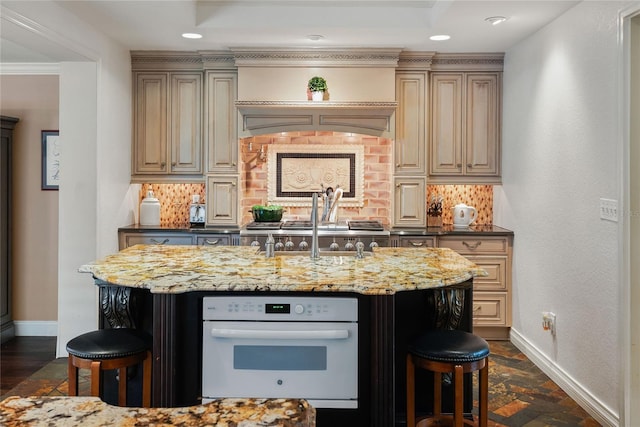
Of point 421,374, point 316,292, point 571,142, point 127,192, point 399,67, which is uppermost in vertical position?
point 399,67

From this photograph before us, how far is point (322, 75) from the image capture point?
4766 mm

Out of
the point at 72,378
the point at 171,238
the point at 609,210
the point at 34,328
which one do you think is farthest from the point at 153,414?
the point at 34,328

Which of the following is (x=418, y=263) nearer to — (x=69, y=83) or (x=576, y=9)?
(x=576, y=9)

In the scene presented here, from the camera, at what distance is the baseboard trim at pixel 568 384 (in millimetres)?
3059

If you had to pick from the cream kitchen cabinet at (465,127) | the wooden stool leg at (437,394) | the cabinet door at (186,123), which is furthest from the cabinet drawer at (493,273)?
the cabinet door at (186,123)

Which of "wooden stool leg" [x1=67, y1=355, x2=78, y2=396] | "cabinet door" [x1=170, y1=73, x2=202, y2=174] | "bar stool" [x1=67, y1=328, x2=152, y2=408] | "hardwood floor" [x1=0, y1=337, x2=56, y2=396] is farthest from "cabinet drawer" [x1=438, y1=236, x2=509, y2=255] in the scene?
"hardwood floor" [x1=0, y1=337, x2=56, y2=396]

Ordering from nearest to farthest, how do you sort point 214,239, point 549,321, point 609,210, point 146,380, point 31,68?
point 146,380
point 609,210
point 549,321
point 214,239
point 31,68

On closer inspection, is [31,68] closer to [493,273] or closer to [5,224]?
[5,224]

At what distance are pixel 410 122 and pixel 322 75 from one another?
2.80 ft

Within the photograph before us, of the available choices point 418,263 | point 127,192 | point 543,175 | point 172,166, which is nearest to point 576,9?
point 543,175

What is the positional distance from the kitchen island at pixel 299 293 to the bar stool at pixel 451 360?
4.9 inches

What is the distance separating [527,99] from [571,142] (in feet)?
2.97

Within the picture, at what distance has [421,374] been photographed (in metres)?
2.79

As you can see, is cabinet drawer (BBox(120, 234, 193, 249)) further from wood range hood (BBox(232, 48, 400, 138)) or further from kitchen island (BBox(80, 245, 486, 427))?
kitchen island (BBox(80, 245, 486, 427))
